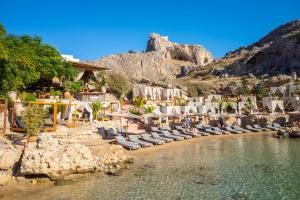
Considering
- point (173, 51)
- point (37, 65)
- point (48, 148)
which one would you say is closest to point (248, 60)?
point (173, 51)

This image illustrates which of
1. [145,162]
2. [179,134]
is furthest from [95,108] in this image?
[145,162]

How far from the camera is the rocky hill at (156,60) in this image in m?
55.3

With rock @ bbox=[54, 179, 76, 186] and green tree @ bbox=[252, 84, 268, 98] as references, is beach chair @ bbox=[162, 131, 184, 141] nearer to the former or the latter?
rock @ bbox=[54, 179, 76, 186]

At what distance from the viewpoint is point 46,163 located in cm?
1087

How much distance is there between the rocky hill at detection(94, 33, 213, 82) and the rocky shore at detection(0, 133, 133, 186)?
36539 mm

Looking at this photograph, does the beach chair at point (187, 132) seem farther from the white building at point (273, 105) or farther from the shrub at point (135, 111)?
the white building at point (273, 105)

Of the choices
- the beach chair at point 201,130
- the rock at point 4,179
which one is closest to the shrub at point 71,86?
the beach chair at point 201,130

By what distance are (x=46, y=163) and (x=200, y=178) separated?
5.94 metres

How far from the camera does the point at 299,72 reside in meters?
48.2

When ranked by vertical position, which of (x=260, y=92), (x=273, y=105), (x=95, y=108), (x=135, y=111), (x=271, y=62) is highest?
(x=271, y=62)

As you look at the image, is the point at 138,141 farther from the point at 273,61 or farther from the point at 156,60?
the point at 273,61

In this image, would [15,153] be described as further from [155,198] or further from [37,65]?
[37,65]

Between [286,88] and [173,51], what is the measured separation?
2401 inches

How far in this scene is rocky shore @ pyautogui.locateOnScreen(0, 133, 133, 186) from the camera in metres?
10.8
